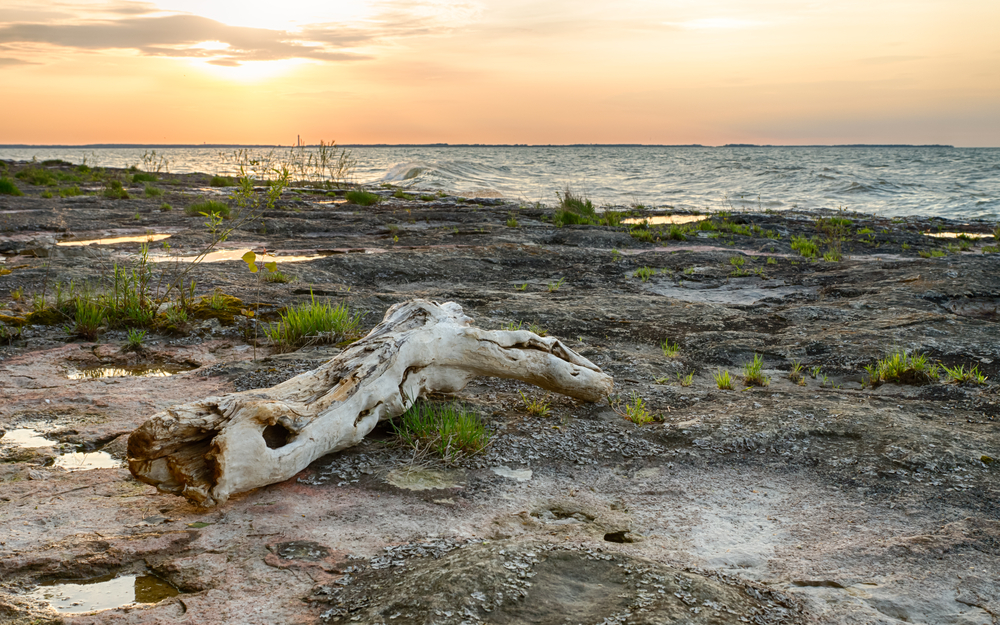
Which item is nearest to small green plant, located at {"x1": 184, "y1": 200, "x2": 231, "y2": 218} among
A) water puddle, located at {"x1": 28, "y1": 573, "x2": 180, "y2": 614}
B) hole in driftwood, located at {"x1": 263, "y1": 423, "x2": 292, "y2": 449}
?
hole in driftwood, located at {"x1": 263, "y1": 423, "x2": 292, "y2": 449}

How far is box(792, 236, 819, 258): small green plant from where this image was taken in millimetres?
12508

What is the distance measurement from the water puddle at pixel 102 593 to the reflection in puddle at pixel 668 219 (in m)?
16.6

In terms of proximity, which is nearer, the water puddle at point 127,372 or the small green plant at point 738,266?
the water puddle at point 127,372

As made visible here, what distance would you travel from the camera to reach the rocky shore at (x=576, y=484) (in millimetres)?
2492

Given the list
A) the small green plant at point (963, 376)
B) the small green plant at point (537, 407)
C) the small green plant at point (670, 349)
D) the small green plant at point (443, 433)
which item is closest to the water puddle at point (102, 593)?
the small green plant at point (443, 433)

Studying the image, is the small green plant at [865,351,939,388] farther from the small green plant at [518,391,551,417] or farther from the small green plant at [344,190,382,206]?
the small green plant at [344,190,382,206]

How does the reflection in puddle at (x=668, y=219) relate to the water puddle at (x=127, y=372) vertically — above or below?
above

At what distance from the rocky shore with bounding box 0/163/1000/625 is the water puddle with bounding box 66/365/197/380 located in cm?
3

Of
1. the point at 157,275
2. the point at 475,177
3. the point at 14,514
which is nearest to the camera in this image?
the point at 14,514

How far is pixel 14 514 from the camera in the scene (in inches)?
117

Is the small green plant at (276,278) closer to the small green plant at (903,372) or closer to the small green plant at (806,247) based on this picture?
the small green plant at (903,372)

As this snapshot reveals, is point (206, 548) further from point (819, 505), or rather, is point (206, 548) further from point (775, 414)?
point (775, 414)

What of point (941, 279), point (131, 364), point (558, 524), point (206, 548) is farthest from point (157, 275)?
point (941, 279)

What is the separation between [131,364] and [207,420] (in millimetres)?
2995
